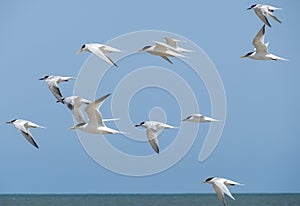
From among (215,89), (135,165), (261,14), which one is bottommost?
(135,165)

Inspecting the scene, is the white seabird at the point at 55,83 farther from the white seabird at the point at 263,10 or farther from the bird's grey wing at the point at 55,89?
the white seabird at the point at 263,10

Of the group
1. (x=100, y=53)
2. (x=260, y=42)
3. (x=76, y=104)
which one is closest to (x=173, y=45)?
(x=260, y=42)

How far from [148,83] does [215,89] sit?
4.04 metres

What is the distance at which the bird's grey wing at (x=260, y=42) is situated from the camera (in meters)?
24.1

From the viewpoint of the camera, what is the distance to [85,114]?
2361 cm

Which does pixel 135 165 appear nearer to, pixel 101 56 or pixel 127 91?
pixel 127 91

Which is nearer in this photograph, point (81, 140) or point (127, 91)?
point (127, 91)

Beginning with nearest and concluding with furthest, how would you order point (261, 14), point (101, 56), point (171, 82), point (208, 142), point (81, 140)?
point (101, 56) < point (261, 14) < point (171, 82) < point (208, 142) < point (81, 140)

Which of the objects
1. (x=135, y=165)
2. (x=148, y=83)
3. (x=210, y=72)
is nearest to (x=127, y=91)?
(x=148, y=83)

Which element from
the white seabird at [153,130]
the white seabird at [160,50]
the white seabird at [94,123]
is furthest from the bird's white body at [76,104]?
the white seabird at [160,50]

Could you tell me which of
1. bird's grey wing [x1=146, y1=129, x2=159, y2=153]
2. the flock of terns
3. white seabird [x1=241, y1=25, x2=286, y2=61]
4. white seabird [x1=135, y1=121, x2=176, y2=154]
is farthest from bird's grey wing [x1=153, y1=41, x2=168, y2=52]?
white seabird [x1=241, y1=25, x2=286, y2=61]

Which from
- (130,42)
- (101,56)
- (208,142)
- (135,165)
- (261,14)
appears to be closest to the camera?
(101,56)

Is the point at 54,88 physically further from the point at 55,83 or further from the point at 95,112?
the point at 95,112

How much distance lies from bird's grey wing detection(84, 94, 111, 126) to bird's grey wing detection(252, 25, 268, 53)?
16.3 ft
